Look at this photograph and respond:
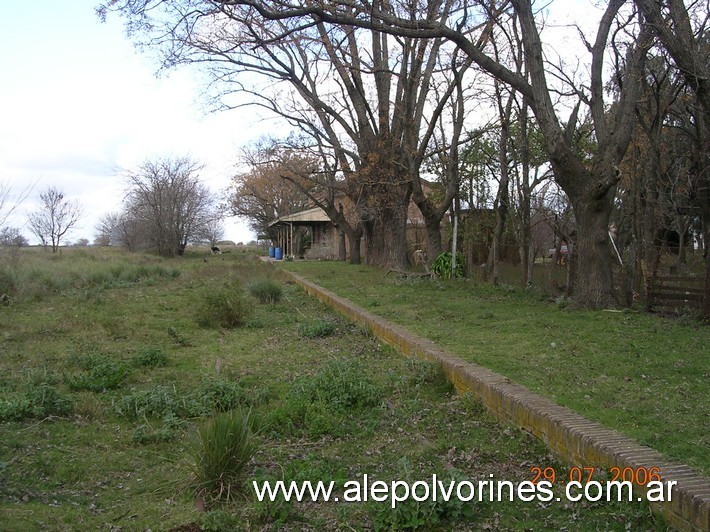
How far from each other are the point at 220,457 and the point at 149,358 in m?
4.28

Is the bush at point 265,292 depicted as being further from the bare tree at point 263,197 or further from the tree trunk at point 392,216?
the bare tree at point 263,197

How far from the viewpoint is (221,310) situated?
11359 mm

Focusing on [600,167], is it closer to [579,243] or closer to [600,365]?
[579,243]

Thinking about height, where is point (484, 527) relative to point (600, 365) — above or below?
below

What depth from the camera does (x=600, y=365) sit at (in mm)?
6492

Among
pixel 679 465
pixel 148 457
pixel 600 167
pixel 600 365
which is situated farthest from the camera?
pixel 600 167

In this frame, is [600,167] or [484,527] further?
[600,167]

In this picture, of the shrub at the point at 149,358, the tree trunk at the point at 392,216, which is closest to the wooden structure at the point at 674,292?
the shrub at the point at 149,358

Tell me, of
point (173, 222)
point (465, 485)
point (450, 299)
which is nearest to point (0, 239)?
point (450, 299)

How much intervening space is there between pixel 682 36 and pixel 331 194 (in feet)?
74.3

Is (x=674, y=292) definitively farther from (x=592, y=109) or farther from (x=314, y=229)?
(x=314, y=229)
